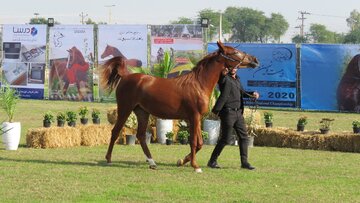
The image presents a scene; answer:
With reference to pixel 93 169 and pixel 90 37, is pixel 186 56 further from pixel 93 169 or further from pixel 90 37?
pixel 93 169

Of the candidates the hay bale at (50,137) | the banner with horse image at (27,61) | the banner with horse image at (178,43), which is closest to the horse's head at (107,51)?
the banner with horse image at (178,43)

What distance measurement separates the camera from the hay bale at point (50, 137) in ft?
54.2

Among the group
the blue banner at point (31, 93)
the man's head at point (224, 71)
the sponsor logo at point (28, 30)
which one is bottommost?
the blue banner at point (31, 93)

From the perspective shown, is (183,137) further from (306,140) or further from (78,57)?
(78,57)

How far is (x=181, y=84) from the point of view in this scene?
1345 cm

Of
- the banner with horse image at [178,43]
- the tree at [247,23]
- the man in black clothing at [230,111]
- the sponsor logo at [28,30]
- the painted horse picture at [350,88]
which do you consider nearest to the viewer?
the man in black clothing at [230,111]

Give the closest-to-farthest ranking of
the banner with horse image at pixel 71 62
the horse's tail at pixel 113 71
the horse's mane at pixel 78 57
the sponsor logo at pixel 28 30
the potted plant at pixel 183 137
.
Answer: the horse's tail at pixel 113 71
the potted plant at pixel 183 137
the banner with horse image at pixel 71 62
the horse's mane at pixel 78 57
the sponsor logo at pixel 28 30

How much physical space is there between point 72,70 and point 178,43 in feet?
18.3

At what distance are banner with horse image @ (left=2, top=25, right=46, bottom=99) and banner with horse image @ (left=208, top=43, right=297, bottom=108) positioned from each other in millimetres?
10560

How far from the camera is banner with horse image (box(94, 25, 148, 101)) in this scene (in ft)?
110

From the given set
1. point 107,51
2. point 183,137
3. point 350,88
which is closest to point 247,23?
point 107,51

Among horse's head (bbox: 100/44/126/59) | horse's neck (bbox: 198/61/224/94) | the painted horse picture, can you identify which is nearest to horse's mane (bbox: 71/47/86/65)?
horse's head (bbox: 100/44/126/59)

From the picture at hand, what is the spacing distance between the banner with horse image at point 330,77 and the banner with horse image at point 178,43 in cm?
462

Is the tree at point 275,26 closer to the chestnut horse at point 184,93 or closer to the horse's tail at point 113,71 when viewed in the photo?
the horse's tail at point 113,71
